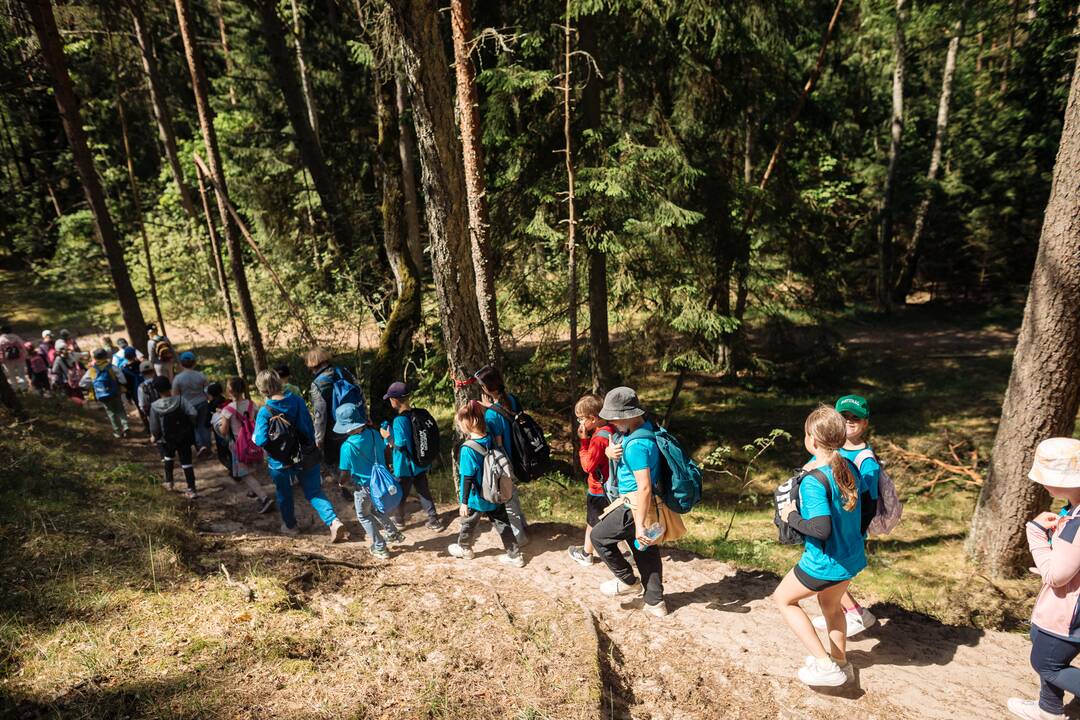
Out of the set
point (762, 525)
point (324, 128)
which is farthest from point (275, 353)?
point (762, 525)

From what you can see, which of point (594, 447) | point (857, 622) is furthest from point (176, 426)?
point (857, 622)

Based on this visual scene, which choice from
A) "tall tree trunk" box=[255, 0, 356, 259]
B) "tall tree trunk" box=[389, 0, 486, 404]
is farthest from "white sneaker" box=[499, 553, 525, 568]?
"tall tree trunk" box=[255, 0, 356, 259]

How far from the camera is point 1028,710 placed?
13.4ft

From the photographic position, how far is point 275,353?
A: 17016mm

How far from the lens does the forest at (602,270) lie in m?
5.27

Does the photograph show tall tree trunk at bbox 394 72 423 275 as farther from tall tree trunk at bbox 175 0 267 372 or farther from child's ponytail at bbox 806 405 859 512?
child's ponytail at bbox 806 405 859 512

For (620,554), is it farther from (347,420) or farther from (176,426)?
(176,426)

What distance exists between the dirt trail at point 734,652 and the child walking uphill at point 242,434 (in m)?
1.74

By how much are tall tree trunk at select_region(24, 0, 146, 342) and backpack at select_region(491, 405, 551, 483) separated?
37.3 feet

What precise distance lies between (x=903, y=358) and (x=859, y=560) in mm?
17667

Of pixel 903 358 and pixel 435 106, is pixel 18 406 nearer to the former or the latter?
pixel 435 106

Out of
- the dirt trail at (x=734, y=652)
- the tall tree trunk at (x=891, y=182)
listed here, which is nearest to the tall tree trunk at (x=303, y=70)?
the dirt trail at (x=734, y=652)

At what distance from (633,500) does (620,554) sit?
2.62ft

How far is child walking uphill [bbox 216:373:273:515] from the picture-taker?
27.3ft
